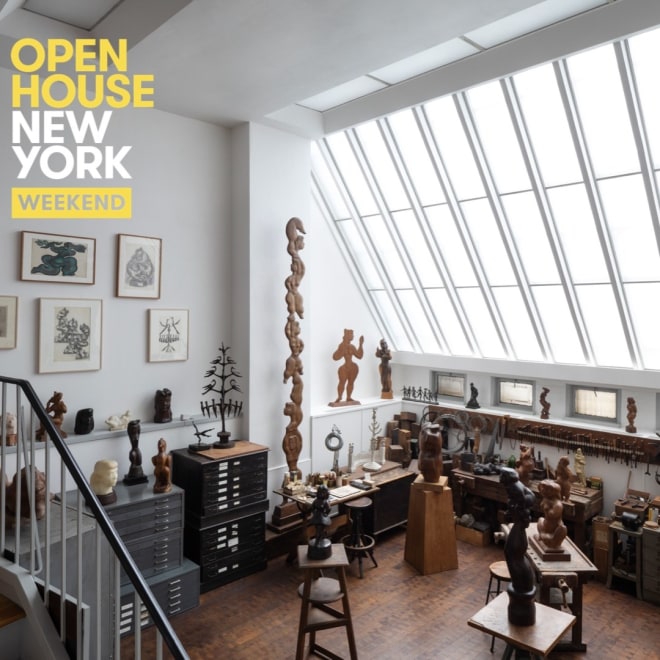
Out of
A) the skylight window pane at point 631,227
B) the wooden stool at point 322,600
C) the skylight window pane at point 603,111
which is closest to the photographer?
the wooden stool at point 322,600

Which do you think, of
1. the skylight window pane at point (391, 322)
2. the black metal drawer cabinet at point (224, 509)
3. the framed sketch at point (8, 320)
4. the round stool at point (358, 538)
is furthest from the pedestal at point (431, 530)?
the framed sketch at point (8, 320)

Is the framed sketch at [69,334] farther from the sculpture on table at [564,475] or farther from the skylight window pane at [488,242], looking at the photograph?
the sculpture on table at [564,475]

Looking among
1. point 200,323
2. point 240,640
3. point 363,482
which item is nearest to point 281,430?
point 363,482

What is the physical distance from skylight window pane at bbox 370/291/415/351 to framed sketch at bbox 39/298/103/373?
4.14m

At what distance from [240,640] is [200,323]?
3090 millimetres

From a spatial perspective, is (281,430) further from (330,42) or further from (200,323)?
(330,42)

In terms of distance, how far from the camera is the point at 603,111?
16.0 feet

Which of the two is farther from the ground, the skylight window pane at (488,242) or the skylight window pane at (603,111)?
the skylight window pane at (603,111)

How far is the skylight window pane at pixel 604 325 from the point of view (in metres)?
5.93

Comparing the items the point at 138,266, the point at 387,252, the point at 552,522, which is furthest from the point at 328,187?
the point at 552,522

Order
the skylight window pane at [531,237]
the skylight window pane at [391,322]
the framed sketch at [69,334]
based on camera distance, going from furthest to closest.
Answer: the skylight window pane at [391,322], the skylight window pane at [531,237], the framed sketch at [69,334]

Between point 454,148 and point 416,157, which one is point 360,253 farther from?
point 454,148

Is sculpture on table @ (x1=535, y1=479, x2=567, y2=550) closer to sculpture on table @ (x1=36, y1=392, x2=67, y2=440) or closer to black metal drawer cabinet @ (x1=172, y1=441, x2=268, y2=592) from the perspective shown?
black metal drawer cabinet @ (x1=172, y1=441, x2=268, y2=592)

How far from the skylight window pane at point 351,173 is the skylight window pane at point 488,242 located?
137 centimetres
